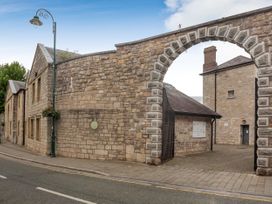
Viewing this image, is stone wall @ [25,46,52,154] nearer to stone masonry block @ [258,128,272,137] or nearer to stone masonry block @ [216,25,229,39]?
stone masonry block @ [216,25,229,39]

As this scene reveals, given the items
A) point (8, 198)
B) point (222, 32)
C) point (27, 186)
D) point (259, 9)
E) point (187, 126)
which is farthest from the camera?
point (187, 126)

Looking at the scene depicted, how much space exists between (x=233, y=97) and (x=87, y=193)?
22.4 metres

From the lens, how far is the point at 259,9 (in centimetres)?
1032

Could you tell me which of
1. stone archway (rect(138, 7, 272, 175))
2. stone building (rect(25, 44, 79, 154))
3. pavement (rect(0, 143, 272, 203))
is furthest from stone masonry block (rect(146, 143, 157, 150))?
stone building (rect(25, 44, 79, 154))

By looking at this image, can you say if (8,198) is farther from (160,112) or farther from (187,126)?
(187,126)

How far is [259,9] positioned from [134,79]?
19.1ft

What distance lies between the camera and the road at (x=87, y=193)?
22.0 feet

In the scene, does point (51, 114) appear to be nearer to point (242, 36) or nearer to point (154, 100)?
point (154, 100)

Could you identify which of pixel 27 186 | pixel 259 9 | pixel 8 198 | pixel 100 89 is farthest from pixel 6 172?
pixel 259 9

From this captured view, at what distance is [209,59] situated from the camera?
30625 mm

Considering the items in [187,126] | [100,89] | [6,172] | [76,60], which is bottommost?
Answer: [6,172]

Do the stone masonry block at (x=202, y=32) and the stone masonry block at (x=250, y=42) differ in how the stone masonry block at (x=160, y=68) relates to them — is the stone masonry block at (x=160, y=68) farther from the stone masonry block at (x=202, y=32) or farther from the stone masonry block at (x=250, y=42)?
the stone masonry block at (x=250, y=42)

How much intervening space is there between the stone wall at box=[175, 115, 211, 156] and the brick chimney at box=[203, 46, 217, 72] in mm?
12459

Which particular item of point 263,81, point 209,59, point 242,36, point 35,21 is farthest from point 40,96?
point 209,59
